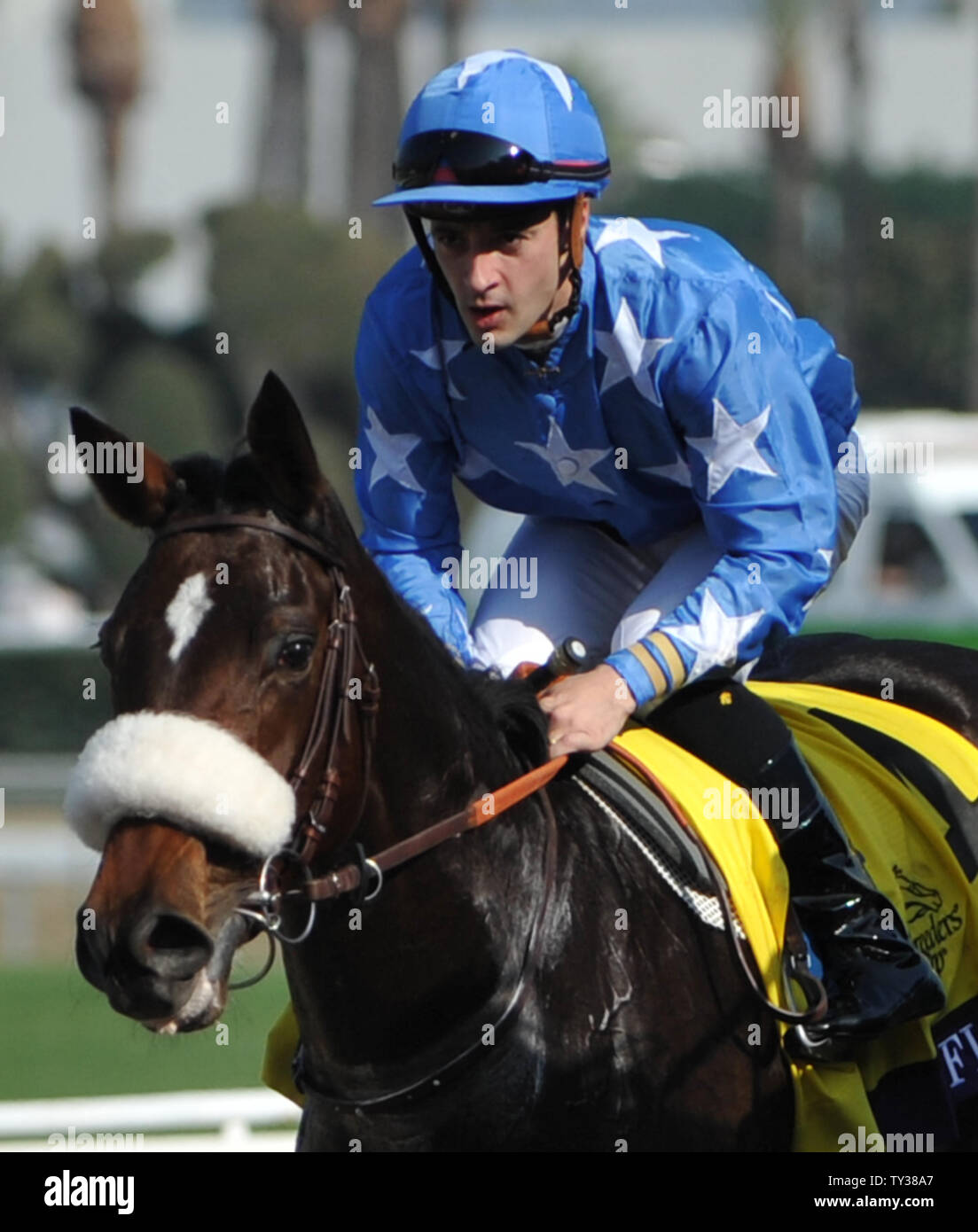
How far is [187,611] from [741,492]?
1179mm

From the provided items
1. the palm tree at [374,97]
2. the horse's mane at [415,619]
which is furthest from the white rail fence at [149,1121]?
the palm tree at [374,97]

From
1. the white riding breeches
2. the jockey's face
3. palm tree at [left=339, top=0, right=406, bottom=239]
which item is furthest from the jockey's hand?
palm tree at [left=339, top=0, right=406, bottom=239]

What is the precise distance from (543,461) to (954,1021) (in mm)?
1295

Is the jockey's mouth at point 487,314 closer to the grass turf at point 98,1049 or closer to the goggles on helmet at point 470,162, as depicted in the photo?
the goggles on helmet at point 470,162

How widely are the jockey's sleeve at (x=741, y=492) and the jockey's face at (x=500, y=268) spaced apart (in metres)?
0.27

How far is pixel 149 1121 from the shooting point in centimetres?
630

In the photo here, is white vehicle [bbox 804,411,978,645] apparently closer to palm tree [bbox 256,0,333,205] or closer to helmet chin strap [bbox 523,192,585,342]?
helmet chin strap [bbox 523,192,585,342]

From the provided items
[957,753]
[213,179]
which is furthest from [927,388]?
[957,753]

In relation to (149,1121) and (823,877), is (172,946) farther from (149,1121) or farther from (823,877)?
(149,1121)

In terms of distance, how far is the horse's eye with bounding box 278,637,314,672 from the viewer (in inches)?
129

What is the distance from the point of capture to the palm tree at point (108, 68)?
38375mm

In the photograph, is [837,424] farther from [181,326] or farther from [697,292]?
[181,326]

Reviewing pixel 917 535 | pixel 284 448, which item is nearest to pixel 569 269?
pixel 284 448

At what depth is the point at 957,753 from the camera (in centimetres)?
471
